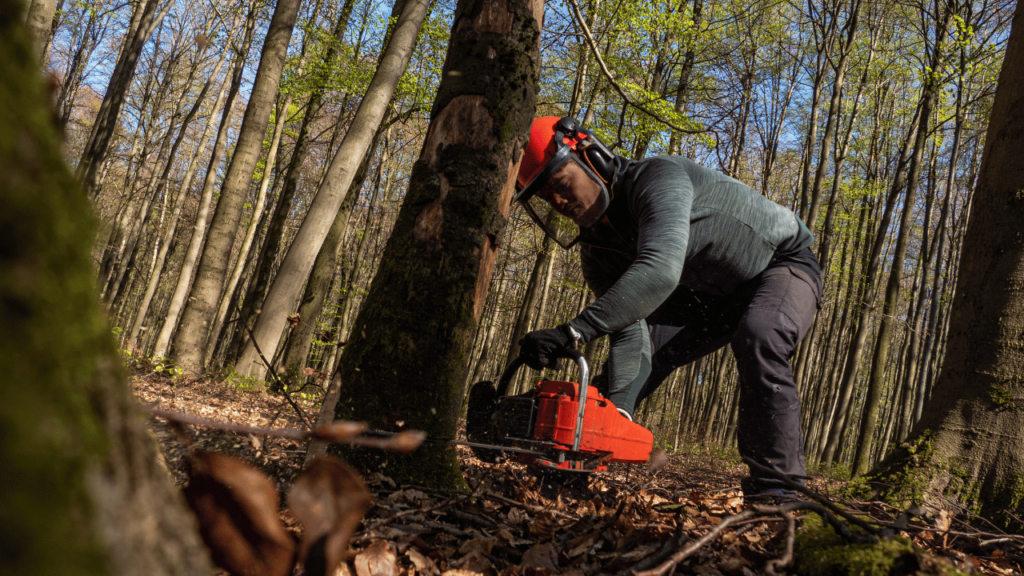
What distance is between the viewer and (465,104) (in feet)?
8.09

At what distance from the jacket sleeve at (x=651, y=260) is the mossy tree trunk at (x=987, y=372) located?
1.60m

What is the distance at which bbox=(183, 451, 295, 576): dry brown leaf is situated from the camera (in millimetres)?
607


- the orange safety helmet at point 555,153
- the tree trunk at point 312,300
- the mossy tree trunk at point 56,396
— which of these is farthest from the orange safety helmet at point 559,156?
the tree trunk at point 312,300

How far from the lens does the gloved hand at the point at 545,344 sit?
283 cm

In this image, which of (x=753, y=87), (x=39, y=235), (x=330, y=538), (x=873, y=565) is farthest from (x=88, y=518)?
(x=753, y=87)

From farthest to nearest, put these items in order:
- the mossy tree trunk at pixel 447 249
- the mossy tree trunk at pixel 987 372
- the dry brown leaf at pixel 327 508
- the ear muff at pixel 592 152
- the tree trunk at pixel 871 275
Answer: the tree trunk at pixel 871 275, the ear muff at pixel 592 152, the mossy tree trunk at pixel 987 372, the mossy tree trunk at pixel 447 249, the dry brown leaf at pixel 327 508

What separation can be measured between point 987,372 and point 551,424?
227 cm

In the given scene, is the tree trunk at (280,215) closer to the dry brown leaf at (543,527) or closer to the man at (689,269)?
the man at (689,269)

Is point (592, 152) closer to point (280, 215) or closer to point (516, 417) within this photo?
point (516, 417)

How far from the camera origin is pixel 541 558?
5.31 feet

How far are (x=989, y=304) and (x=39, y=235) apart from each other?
3.86 meters

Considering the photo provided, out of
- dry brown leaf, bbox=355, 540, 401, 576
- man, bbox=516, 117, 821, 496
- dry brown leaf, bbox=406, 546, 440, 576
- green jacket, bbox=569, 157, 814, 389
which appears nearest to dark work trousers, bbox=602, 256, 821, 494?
man, bbox=516, 117, 821, 496

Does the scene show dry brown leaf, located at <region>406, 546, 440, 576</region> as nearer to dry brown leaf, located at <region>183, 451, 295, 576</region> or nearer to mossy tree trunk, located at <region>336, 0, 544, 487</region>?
mossy tree trunk, located at <region>336, 0, 544, 487</region>

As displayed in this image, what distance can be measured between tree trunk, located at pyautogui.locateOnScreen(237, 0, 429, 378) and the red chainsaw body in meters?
4.57
